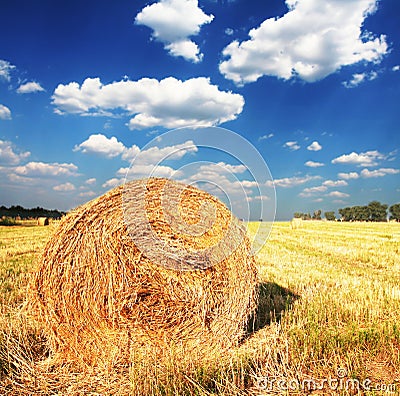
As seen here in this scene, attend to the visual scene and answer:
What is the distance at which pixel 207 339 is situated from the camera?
456cm

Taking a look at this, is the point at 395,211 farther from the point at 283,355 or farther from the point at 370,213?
the point at 283,355

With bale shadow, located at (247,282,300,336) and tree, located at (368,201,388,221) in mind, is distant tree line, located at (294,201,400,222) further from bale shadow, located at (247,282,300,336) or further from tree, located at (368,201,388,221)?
bale shadow, located at (247,282,300,336)

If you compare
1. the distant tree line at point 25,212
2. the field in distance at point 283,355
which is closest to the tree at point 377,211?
the distant tree line at point 25,212

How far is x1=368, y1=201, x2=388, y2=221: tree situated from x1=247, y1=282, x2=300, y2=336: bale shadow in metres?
106

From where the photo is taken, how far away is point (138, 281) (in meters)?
4.48

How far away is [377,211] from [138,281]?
110m

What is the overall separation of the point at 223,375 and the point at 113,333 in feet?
4.90

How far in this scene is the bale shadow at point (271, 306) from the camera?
17.1 feet

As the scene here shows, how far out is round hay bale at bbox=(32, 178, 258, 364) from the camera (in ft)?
14.5

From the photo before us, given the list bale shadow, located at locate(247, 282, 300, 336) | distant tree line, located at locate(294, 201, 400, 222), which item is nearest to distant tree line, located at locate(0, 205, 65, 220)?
bale shadow, located at locate(247, 282, 300, 336)

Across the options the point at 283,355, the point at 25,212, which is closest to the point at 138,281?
the point at 283,355

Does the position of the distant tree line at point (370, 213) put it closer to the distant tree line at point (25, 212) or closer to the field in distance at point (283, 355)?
the distant tree line at point (25, 212)

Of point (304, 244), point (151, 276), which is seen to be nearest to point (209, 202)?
point (151, 276)

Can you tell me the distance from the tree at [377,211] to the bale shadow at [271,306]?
105670 mm
